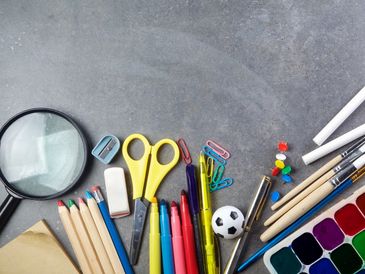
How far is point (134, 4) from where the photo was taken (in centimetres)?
102

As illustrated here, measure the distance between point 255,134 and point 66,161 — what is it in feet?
1.29

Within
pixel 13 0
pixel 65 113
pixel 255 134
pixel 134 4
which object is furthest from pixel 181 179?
pixel 13 0

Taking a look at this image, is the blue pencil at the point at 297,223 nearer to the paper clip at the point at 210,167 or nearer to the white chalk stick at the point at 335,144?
the white chalk stick at the point at 335,144

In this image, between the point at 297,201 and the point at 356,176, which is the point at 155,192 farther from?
the point at 356,176

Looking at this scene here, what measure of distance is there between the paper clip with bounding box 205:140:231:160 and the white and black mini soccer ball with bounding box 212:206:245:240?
111mm

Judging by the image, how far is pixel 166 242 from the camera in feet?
3.15

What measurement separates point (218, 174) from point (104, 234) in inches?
10.5

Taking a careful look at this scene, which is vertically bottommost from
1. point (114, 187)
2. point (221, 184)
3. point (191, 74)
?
point (221, 184)

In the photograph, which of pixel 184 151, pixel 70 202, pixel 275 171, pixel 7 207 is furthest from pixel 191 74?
pixel 7 207

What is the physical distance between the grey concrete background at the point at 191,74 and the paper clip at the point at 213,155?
0.02 meters

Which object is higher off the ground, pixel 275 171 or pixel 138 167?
pixel 138 167

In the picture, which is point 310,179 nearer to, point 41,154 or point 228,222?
point 228,222

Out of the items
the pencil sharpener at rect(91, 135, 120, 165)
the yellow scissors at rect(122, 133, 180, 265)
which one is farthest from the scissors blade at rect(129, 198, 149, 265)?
the pencil sharpener at rect(91, 135, 120, 165)

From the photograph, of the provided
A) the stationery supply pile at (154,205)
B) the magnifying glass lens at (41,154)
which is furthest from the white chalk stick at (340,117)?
the magnifying glass lens at (41,154)
